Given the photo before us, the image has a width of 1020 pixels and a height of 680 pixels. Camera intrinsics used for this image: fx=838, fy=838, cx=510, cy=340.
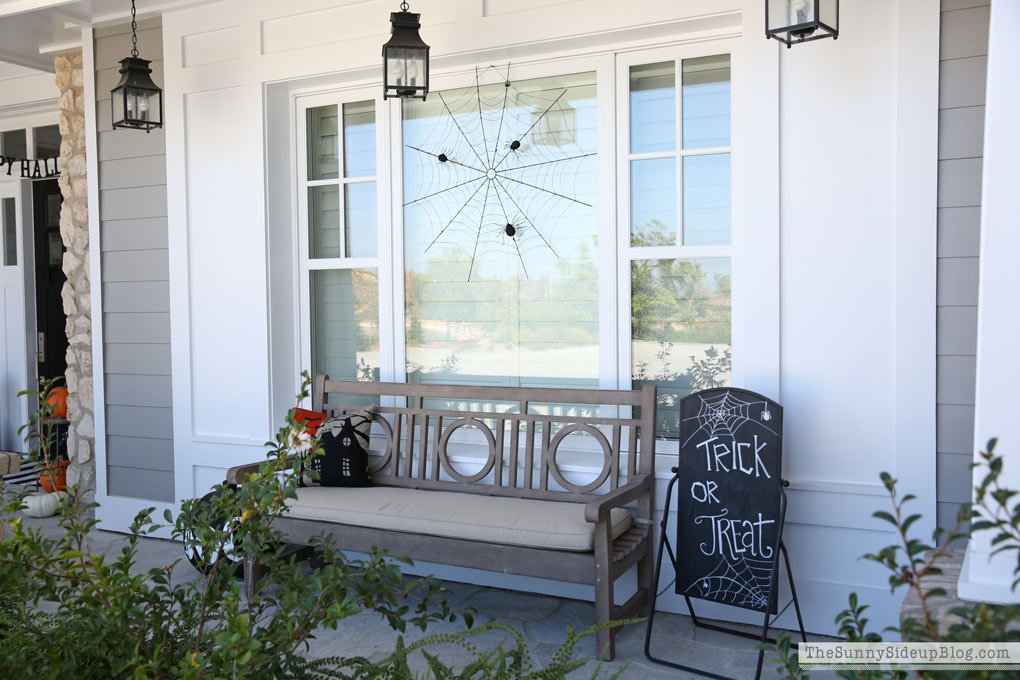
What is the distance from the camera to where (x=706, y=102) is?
3281 millimetres

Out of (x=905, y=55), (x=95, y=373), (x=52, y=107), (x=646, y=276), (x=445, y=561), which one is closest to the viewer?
(x=905, y=55)

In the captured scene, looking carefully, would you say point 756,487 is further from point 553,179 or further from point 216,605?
point 216,605

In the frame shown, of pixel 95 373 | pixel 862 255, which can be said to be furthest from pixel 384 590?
pixel 95 373

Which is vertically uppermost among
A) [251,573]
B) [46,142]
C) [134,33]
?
[134,33]

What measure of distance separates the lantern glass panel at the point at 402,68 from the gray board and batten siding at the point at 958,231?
6.22 feet

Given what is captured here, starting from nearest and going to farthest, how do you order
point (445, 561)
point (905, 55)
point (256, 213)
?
point (905, 55)
point (445, 561)
point (256, 213)

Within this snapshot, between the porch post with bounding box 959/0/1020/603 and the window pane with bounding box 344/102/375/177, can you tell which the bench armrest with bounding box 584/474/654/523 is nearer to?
the porch post with bounding box 959/0/1020/603

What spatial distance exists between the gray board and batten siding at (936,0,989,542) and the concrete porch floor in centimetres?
86

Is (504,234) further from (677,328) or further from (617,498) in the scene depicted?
(617,498)

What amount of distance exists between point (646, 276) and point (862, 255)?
0.84 m

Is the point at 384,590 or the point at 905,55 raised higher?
the point at 905,55

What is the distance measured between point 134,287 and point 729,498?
128 inches

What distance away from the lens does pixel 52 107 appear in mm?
5520

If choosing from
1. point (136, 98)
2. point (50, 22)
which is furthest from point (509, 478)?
point (50, 22)
